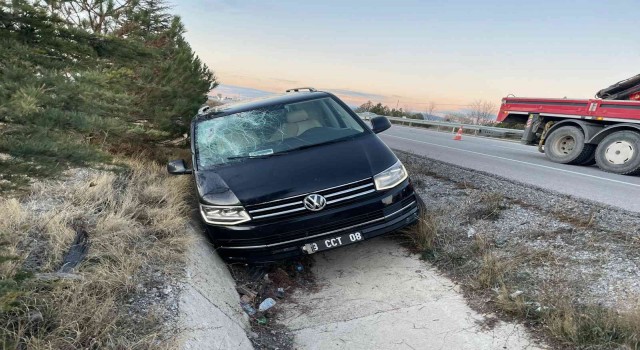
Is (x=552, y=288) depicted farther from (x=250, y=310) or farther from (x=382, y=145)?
(x=250, y=310)

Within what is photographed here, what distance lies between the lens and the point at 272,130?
4.78 metres

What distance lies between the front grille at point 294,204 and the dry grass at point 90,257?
79cm

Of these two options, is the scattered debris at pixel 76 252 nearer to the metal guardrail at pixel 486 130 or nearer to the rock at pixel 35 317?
the rock at pixel 35 317

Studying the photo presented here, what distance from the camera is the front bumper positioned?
366 cm

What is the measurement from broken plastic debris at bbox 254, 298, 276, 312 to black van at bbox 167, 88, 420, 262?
41 cm

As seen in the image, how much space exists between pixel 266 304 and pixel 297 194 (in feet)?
3.61

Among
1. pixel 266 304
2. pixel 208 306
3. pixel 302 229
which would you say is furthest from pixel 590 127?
pixel 208 306

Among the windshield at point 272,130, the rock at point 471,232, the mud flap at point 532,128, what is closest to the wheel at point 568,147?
the mud flap at point 532,128

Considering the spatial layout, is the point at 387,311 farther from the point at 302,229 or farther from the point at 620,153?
the point at 620,153

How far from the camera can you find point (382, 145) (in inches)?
174

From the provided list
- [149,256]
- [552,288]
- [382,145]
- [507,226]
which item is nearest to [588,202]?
[507,226]

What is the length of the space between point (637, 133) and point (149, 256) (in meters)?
9.87

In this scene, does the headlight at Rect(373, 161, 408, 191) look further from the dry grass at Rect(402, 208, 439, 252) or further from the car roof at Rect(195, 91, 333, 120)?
the car roof at Rect(195, 91, 333, 120)

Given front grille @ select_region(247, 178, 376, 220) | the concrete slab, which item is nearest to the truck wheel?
the concrete slab
